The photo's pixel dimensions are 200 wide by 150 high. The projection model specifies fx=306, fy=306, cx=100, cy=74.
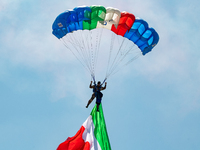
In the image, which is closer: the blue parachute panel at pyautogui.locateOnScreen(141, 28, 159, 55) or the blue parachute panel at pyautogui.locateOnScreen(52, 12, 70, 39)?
the blue parachute panel at pyautogui.locateOnScreen(52, 12, 70, 39)

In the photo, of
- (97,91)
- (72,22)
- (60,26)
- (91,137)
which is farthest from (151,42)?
(91,137)

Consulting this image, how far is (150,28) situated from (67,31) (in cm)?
394

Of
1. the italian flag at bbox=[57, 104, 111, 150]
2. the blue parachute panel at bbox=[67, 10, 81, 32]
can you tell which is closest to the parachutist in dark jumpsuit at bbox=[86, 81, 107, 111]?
the italian flag at bbox=[57, 104, 111, 150]

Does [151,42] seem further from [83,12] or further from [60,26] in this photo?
[60,26]

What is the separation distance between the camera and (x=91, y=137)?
14.9 metres

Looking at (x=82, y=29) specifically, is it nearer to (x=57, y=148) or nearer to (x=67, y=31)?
(x=67, y=31)

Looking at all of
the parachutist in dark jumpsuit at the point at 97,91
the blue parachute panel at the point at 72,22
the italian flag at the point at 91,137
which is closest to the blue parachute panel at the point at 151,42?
the parachutist in dark jumpsuit at the point at 97,91

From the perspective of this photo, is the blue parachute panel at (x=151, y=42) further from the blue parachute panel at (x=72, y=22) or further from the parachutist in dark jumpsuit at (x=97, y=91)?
the blue parachute panel at (x=72, y=22)

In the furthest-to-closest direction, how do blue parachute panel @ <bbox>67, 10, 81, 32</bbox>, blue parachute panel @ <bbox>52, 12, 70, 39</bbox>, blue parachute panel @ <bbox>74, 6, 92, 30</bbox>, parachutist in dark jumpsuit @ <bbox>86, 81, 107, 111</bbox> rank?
parachutist in dark jumpsuit @ <bbox>86, 81, 107, 111</bbox> → blue parachute panel @ <bbox>67, 10, 81, 32</bbox> → blue parachute panel @ <bbox>52, 12, 70, 39</bbox> → blue parachute panel @ <bbox>74, 6, 92, 30</bbox>

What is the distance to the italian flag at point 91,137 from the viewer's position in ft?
47.3

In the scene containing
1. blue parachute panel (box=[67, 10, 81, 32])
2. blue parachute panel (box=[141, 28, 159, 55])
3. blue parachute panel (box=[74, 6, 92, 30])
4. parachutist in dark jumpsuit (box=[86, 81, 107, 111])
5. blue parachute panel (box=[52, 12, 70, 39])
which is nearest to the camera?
blue parachute panel (box=[74, 6, 92, 30])

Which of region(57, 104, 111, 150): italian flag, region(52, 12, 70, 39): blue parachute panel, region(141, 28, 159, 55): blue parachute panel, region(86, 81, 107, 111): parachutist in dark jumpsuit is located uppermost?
region(52, 12, 70, 39): blue parachute panel

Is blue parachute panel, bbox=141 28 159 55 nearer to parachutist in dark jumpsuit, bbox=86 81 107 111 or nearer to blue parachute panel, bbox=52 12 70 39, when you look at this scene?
parachutist in dark jumpsuit, bbox=86 81 107 111

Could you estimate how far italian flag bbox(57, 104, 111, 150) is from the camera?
14.4m
